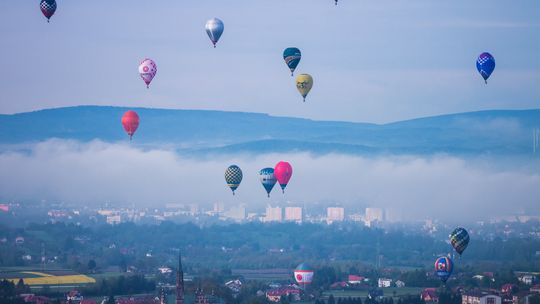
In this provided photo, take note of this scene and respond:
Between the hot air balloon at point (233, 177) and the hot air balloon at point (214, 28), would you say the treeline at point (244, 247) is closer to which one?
the hot air balloon at point (233, 177)

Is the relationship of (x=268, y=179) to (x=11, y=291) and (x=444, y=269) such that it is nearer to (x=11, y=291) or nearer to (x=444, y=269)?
(x=444, y=269)

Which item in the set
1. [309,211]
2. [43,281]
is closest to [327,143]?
[309,211]

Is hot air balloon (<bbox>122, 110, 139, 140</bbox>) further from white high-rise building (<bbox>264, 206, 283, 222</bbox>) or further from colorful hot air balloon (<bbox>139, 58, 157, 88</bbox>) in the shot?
white high-rise building (<bbox>264, 206, 283, 222</bbox>)

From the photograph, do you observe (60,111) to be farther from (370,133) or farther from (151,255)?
(151,255)

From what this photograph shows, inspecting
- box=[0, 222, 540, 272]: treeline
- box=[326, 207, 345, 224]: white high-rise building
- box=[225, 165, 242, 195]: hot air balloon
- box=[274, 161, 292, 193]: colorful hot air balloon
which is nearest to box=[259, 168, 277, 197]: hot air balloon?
box=[274, 161, 292, 193]: colorful hot air balloon

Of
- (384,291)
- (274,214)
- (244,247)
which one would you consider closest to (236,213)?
(274,214)

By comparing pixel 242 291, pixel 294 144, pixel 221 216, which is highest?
pixel 294 144

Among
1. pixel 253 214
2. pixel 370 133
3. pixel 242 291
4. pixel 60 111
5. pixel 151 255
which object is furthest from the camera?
pixel 370 133
